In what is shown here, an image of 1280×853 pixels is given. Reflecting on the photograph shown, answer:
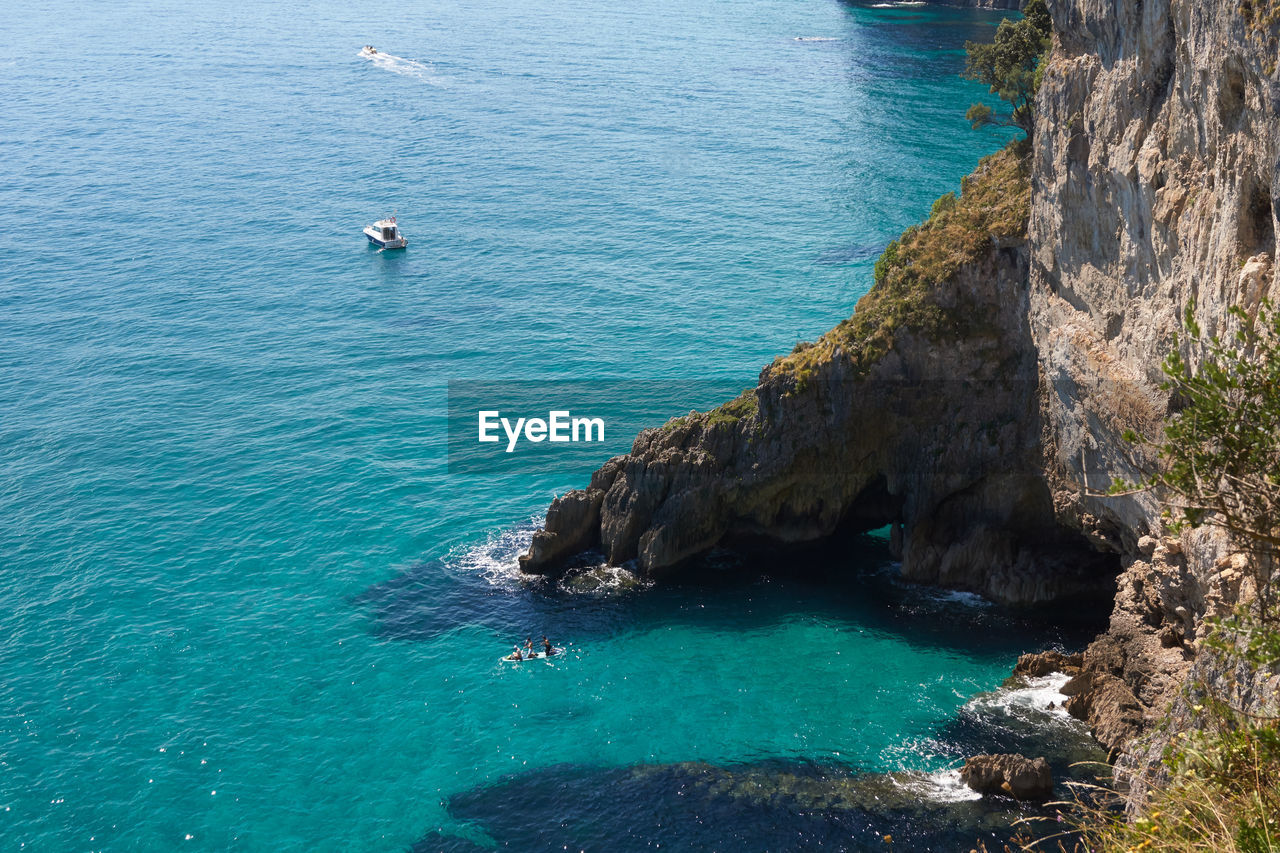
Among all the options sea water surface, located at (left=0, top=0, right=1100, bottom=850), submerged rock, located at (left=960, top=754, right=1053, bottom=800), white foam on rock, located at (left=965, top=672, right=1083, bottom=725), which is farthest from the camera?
white foam on rock, located at (left=965, top=672, right=1083, bottom=725)

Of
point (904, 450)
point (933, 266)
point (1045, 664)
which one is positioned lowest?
point (1045, 664)

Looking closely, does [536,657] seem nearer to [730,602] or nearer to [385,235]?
[730,602]

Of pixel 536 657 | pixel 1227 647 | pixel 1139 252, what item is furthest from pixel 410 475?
pixel 1227 647

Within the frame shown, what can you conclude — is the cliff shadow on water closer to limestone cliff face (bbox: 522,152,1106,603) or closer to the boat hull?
limestone cliff face (bbox: 522,152,1106,603)

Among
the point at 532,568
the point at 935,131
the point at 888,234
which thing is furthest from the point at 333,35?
the point at 532,568

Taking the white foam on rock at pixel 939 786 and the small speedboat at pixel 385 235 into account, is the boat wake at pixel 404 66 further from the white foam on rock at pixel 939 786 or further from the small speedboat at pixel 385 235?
the white foam on rock at pixel 939 786

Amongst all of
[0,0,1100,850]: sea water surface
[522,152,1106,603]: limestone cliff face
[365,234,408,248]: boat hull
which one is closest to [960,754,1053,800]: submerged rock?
[0,0,1100,850]: sea water surface
